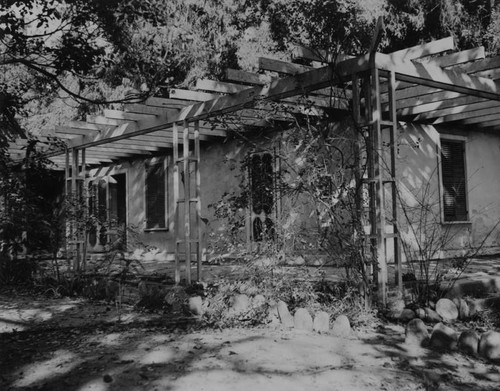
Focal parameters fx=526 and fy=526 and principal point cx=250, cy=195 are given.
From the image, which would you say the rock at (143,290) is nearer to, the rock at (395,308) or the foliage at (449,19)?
the rock at (395,308)

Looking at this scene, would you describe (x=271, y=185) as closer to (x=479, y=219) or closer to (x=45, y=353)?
(x=45, y=353)

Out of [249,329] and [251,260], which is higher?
[251,260]

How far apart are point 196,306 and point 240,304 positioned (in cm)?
68

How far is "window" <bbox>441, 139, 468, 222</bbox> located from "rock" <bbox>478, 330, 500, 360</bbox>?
260 inches

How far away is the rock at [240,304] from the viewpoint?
543cm

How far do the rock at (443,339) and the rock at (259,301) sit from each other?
173 centimetres

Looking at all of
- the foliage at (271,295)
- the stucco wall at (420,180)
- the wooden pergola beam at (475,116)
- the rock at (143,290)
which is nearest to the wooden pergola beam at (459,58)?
the stucco wall at (420,180)

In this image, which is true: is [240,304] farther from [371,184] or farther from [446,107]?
[446,107]

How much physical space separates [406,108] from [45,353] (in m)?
7.13

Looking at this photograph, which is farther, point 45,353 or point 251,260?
point 251,260

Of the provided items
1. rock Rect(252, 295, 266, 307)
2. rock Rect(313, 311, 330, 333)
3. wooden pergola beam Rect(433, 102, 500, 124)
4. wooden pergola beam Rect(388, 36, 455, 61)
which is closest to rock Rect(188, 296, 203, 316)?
rock Rect(252, 295, 266, 307)

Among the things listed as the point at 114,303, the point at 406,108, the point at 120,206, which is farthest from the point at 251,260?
the point at 120,206

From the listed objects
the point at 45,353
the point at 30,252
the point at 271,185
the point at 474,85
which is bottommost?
the point at 45,353

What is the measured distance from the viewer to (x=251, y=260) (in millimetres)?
5504
